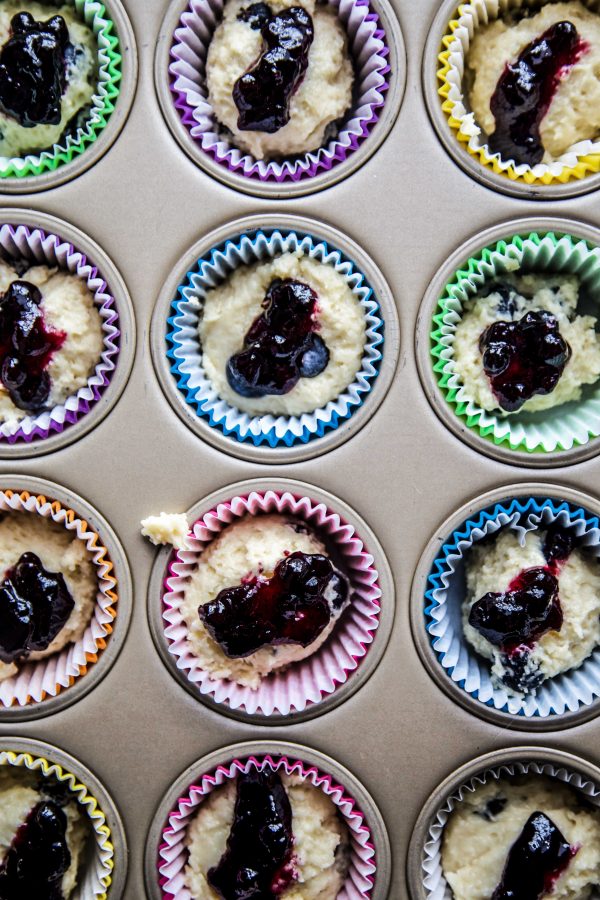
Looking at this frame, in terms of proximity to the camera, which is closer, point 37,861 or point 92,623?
point 37,861

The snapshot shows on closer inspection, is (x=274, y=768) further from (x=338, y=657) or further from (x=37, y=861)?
(x=37, y=861)

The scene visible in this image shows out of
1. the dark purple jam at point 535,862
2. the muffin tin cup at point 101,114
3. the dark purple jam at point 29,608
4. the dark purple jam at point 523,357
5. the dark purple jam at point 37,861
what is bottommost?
the dark purple jam at point 37,861

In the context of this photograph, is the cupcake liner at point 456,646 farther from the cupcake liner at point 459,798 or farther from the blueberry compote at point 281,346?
the blueberry compote at point 281,346

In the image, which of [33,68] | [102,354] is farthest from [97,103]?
[102,354]

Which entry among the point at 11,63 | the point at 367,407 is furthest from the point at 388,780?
the point at 11,63

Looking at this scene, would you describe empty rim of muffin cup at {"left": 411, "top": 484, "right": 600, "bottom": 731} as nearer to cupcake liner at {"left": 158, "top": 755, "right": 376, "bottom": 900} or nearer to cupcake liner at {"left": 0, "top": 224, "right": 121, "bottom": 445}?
cupcake liner at {"left": 158, "top": 755, "right": 376, "bottom": 900}

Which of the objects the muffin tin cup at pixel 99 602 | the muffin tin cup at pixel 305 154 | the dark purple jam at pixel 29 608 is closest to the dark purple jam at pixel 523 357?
the muffin tin cup at pixel 305 154

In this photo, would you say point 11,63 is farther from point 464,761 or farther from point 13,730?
point 464,761
